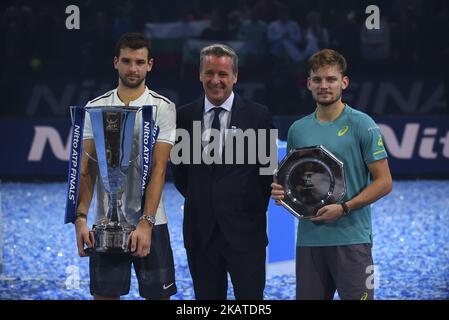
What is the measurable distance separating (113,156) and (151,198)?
229 mm

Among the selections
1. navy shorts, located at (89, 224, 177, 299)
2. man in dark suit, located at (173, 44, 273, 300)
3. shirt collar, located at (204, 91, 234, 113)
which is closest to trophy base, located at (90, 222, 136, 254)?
navy shorts, located at (89, 224, 177, 299)

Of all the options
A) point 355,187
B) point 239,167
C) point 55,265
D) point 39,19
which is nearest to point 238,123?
point 239,167

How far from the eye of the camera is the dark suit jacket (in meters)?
3.58

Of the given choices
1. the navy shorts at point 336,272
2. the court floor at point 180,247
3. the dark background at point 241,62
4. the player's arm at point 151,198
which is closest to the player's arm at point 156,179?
the player's arm at point 151,198

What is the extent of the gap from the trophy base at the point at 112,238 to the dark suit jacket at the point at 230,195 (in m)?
0.34

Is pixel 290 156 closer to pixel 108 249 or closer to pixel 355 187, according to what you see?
pixel 355 187

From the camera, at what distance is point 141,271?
140 inches

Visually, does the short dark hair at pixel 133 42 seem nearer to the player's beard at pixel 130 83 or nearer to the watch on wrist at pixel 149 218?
the player's beard at pixel 130 83

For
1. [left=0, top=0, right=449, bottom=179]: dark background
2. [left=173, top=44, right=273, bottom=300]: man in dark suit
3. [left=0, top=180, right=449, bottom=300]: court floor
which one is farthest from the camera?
[left=0, top=0, right=449, bottom=179]: dark background

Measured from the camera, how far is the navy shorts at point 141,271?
11.5ft

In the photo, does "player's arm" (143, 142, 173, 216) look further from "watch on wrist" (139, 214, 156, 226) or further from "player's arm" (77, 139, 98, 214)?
"player's arm" (77, 139, 98, 214)

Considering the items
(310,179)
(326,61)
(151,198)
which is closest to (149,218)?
(151,198)

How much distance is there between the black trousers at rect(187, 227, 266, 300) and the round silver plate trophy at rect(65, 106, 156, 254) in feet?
1.24
